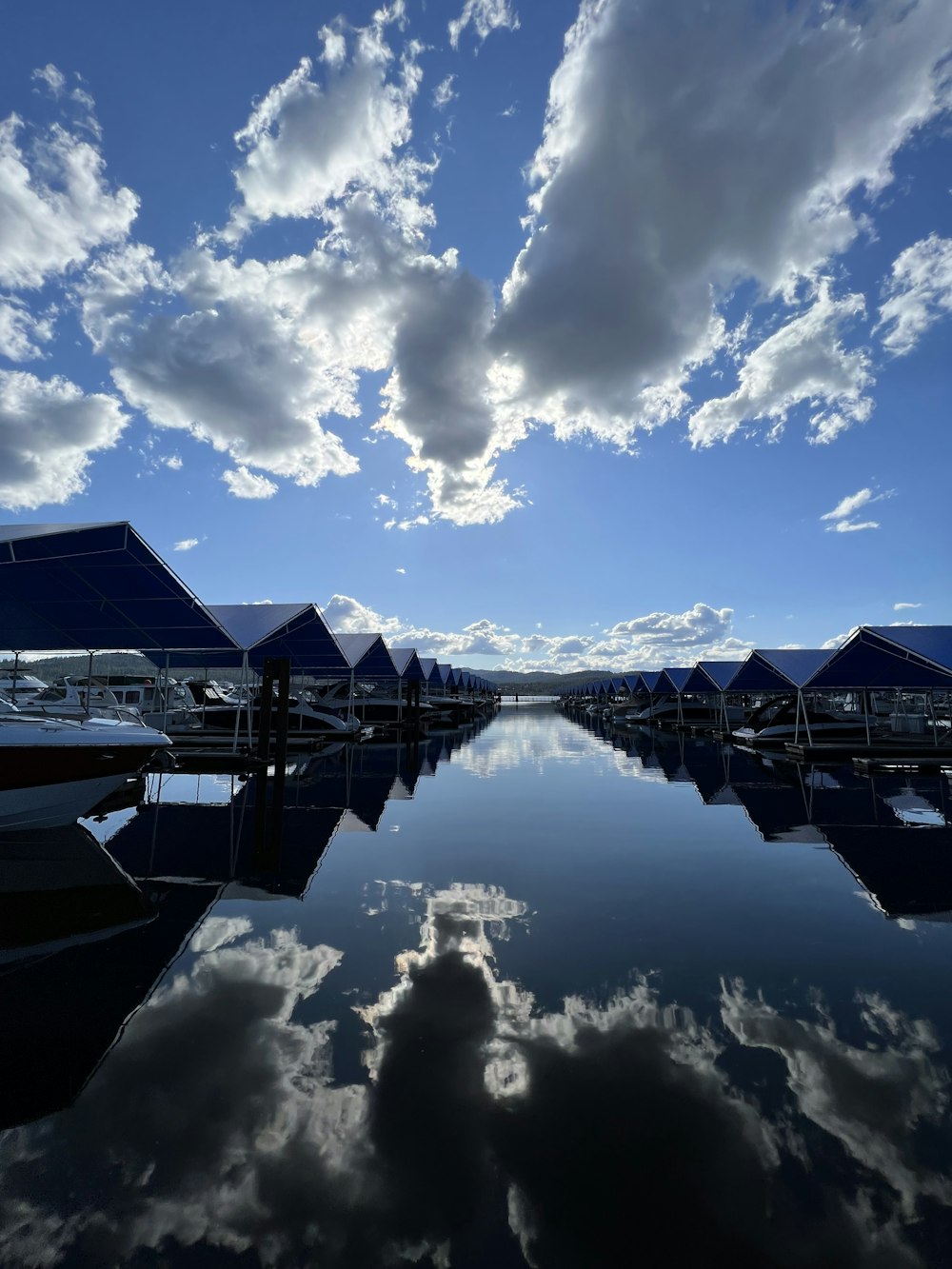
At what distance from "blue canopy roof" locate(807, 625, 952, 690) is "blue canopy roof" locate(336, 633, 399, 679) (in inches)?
926

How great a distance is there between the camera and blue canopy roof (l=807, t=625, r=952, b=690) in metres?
21.2

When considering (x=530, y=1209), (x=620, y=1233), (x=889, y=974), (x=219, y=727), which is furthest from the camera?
(x=219, y=727)

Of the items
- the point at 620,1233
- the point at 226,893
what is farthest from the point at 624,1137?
the point at 226,893

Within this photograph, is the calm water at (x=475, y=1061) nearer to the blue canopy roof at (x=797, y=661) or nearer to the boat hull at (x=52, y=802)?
the boat hull at (x=52, y=802)

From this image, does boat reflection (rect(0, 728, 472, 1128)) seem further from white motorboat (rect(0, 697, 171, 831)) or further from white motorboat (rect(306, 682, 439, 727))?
white motorboat (rect(306, 682, 439, 727))

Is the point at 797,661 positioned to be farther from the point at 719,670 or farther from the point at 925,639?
the point at 719,670

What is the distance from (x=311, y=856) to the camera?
1044cm

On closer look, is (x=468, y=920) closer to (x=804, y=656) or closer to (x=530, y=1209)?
(x=530, y=1209)

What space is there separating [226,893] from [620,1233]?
23.2ft

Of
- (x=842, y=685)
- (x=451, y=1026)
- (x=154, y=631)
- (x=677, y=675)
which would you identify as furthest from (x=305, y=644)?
(x=677, y=675)

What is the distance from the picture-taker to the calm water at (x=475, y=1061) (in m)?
3.13

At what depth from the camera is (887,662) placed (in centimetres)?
2392

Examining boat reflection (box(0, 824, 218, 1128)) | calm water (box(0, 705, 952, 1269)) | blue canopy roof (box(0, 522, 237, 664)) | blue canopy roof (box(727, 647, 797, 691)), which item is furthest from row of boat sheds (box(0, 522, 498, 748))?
blue canopy roof (box(727, 647, 797, 691))

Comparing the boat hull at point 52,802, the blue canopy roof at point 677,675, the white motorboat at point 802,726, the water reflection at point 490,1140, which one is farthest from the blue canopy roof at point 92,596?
the blue canopy roof at point 677,675
